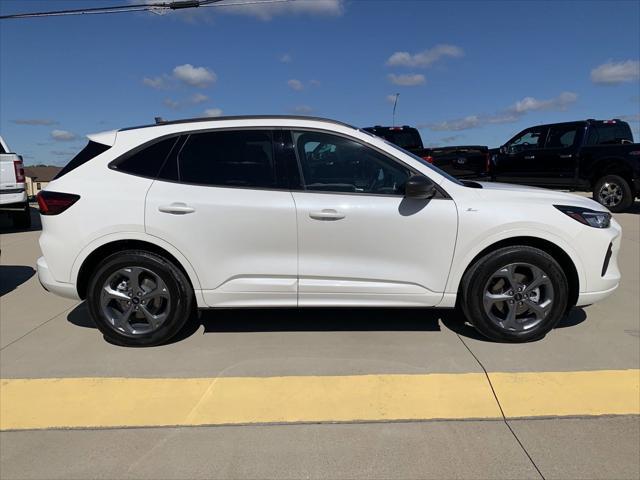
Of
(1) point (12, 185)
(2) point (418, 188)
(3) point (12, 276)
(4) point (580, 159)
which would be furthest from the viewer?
(4) point (580, 159)

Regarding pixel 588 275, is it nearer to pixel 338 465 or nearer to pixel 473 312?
pixel 473 312

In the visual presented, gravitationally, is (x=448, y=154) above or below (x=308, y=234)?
above

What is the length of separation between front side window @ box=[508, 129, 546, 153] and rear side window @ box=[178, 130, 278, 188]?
10.3 metres

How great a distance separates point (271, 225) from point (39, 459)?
205 cm

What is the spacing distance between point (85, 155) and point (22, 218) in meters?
7.85

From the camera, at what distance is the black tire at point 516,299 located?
12.7ft

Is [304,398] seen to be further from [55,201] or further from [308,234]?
[55,201]

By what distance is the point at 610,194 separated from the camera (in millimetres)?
11234

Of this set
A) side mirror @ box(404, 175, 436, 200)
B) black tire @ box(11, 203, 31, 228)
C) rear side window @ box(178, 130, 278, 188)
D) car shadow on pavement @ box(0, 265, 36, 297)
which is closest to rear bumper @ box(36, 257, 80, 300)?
rear side window @ box(178, 130, 278, 188)

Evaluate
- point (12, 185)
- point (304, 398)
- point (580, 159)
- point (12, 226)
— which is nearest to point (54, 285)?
point (304, 398)

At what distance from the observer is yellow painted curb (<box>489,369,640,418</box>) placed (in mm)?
3113

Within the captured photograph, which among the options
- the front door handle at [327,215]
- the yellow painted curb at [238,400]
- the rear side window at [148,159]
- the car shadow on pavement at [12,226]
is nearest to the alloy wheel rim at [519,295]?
the yellow painted curb at [238,400]

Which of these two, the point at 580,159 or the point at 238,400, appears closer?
the point at 238,400

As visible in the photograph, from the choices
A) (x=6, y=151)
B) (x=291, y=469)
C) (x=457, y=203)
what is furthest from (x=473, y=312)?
(x=6, y=151)
